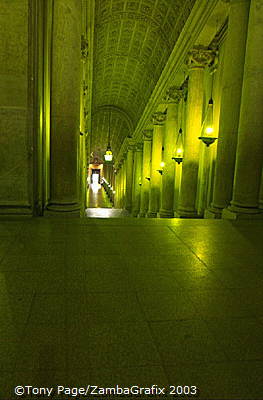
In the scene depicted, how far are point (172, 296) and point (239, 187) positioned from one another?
16.5 feet

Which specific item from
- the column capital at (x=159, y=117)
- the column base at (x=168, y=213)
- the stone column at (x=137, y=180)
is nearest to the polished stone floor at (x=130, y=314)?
the column base at (x=168, y=213)

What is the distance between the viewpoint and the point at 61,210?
6.21 m

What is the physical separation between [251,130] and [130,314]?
19.2 ft

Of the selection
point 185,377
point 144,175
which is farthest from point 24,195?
point 144,175

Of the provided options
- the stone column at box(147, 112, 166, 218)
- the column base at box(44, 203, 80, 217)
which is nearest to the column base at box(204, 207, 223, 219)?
the column base at box(44, 203, 80, 217)

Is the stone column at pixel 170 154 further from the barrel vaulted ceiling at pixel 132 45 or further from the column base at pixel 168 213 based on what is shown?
the barrel vaulted ceiling at pixel 132 45

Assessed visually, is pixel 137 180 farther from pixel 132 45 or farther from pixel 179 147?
pixel 179 147

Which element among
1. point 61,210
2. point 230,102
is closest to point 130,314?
point 61,210

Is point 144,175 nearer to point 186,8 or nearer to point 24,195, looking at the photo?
point 186,8

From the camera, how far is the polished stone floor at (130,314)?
178 cm

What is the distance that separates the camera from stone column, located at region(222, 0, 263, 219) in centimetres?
672

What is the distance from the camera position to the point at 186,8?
1199cm

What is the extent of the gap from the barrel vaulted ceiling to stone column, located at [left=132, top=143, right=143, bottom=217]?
126 inches

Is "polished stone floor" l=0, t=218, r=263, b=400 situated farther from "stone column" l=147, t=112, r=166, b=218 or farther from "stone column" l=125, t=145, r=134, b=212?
"stone column" l=125, t=145, r=134, b=212
